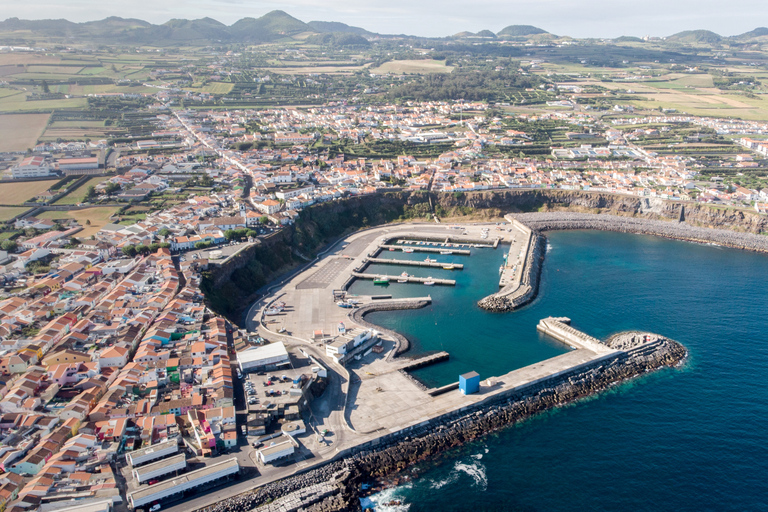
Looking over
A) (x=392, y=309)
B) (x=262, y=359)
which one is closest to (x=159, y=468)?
(x=262, y=359)

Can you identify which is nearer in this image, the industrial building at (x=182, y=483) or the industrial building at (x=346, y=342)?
the industrial building at (x=182, y=483)

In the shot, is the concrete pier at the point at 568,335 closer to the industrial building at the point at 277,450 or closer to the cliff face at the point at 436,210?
the industrial building at the point at 277,450

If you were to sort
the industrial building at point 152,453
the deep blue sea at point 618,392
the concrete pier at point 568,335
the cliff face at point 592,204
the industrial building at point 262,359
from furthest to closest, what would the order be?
the cliff face at point 592,204 < the concrete pier at point 568,335 < the industrial building at point 262,359 < the deep blue sea at point 618,392 < the industrial building at point 152,453

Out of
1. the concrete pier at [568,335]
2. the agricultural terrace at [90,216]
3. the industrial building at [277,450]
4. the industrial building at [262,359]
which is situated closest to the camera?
the industrial building at [277,450]

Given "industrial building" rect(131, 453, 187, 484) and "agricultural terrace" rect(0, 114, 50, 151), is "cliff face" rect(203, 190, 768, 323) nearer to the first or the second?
"industrial building" rect(131, 453, 187, 484)

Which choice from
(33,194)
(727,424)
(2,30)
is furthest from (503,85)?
(2,30)

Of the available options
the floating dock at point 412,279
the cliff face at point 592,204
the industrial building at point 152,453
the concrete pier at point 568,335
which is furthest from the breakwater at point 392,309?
the cliff face at point 592,204
